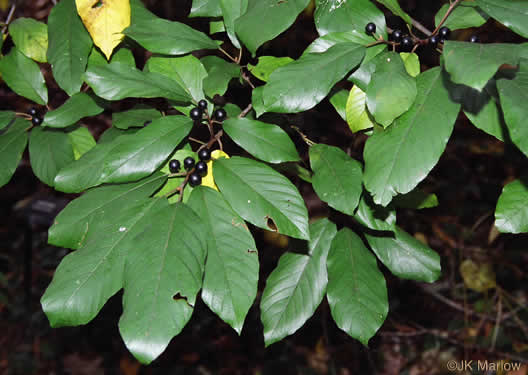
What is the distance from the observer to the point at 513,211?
44.5 inches

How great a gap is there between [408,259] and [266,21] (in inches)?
32.8

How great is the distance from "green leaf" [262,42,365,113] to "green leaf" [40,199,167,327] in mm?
368

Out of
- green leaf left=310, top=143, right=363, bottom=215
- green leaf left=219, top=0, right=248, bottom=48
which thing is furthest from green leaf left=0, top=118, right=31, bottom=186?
green leaf left=310, top=143, right=363, bottom=215

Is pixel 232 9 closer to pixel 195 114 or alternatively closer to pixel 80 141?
pixel 195 114

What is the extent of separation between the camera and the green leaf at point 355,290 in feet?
4.13

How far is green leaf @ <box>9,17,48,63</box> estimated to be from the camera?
5.06 feet

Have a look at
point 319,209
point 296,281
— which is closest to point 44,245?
point 319,209

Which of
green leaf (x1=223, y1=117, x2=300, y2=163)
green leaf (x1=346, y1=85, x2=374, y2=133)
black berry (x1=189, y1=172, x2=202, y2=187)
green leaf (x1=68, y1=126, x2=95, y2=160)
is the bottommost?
green leaf (x1=68, y1=126, x2=95, y2=160)

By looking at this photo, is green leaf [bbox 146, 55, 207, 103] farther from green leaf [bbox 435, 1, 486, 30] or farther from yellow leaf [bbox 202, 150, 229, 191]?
green leaf [bbox 435, 1, 486, 30]

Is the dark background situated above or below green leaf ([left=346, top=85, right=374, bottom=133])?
below

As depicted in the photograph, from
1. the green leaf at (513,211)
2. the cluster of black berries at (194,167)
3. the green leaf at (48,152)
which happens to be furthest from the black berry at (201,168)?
the green leaf at (513,211)

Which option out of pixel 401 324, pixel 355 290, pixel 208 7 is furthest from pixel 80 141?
pixel 401 324

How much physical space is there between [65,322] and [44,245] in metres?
3.42

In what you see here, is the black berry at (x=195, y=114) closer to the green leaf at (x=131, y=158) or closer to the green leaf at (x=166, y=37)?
the green leaf at (x=131, y=158)
